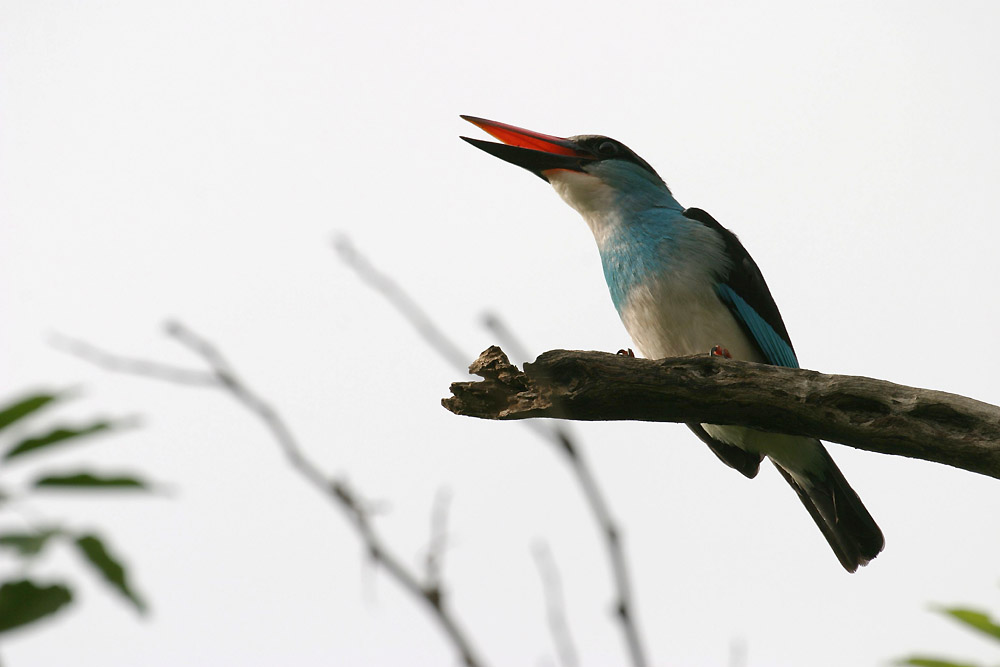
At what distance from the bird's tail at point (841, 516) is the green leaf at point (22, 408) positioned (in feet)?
13.3

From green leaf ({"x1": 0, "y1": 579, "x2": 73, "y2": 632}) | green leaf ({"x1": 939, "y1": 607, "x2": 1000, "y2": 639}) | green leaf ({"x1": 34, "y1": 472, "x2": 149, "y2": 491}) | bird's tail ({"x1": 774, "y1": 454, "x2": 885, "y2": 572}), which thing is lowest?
green leaf ({"x1": 0, "y1": 579, "x2": 73, "y2": 632})

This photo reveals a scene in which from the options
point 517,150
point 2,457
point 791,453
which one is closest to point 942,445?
point 791,453

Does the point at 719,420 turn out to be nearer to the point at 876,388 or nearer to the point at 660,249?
the point at 876,388

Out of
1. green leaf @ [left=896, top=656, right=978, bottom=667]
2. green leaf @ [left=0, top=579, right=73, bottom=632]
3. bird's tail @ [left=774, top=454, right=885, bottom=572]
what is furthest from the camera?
bird's tail @ [left=774, top=454, right=885, bottom=572]

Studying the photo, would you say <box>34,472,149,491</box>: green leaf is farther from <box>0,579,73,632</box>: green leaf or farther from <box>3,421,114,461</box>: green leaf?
<box>0,579,73,632</box>: green leaf

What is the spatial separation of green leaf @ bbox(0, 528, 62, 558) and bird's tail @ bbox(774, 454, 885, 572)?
4217 millimetres

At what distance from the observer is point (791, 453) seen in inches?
196

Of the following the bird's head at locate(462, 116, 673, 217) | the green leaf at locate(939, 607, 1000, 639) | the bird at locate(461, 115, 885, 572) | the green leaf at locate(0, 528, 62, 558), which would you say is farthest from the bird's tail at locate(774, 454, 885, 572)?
the green leaf at locate(0, 528, 62, 558)

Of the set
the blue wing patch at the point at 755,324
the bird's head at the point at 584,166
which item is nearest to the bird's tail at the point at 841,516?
the blue wing patch at the point at 755,324

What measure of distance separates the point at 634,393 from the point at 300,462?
167cm

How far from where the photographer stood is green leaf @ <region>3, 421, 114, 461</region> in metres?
1.44

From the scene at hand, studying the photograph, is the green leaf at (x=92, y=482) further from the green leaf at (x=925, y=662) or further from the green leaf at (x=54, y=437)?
the green leaf at (x=925, y=662)

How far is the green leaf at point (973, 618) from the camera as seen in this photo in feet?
6.32

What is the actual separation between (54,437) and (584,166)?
4.65 m
